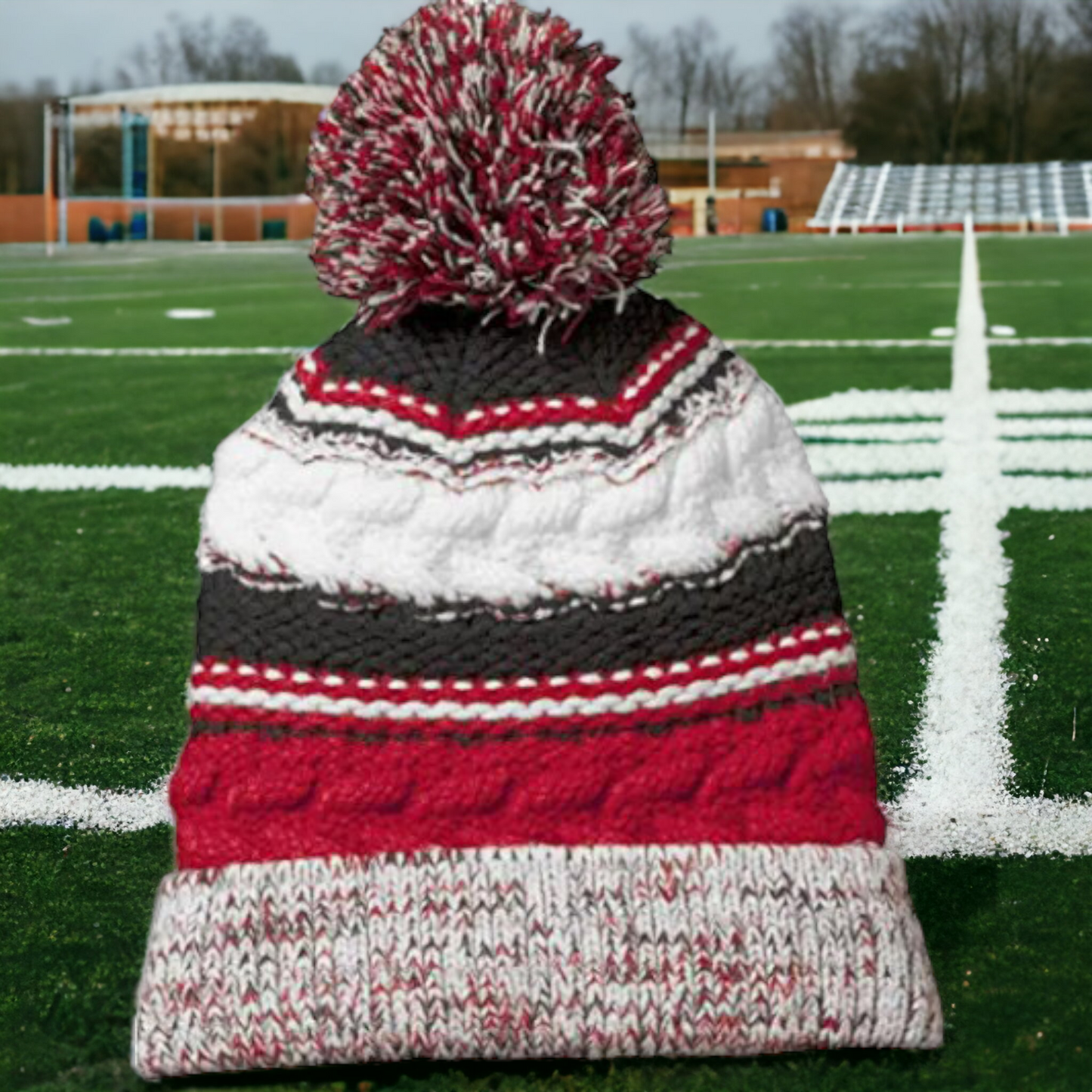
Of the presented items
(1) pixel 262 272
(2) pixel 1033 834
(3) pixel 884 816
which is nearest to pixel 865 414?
(2) pixel 1033 834

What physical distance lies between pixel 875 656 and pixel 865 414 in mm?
3311

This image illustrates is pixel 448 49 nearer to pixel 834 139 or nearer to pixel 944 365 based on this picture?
pixel 944 365

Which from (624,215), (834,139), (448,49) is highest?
(834,139)

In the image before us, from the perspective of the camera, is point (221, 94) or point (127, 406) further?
point (221, 94)

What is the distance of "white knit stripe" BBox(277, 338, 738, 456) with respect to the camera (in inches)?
67.6

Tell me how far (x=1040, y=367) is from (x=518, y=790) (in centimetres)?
676

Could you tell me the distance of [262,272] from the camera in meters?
19.3

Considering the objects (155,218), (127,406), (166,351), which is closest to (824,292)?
(166,351)

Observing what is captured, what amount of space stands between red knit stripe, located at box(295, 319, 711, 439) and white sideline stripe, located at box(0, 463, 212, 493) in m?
3.50

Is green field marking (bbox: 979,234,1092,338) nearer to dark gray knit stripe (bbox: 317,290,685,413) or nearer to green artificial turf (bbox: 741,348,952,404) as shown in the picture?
green artificial turf (bbox: 741,348,952,404)

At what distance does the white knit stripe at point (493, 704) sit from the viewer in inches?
67.4

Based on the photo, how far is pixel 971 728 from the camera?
2877 millimetres

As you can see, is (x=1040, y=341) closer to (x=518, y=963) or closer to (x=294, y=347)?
(x=294, y=347)

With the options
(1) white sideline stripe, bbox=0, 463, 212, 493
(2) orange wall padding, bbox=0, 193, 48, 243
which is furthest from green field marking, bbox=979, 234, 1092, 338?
(2) orange wall padding, bbox=0, 193, 48, 243
